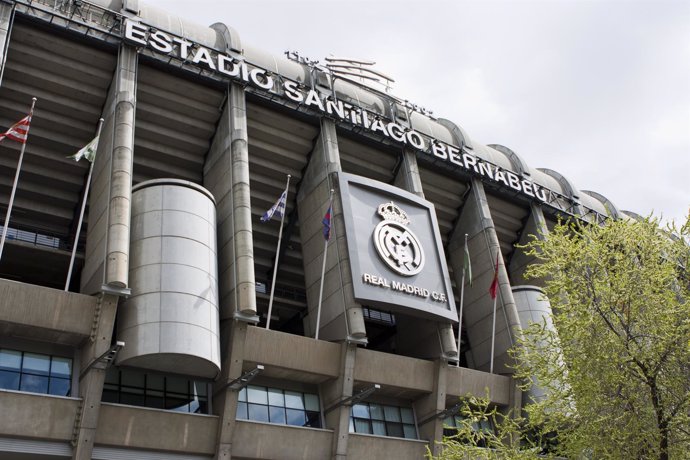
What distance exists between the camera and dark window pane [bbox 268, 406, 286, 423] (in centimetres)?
3603

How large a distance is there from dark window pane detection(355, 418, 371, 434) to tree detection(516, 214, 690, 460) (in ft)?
47.6

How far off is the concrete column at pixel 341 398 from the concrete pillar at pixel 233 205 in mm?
6086

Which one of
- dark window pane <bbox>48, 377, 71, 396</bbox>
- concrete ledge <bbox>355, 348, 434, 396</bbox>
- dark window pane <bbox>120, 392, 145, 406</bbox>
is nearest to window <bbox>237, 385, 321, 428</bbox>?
concrete ledge <bbox>355, 348, 434, 396</bbox>

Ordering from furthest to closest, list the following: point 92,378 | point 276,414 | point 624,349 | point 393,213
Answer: point 393,213
point 276,414
point 92,378
point 624,349

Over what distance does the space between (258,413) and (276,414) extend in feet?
3.47

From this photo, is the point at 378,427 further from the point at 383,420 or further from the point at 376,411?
the point at 376,411

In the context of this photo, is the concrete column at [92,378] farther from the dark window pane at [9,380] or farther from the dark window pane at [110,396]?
the dark window pane at [9,380]

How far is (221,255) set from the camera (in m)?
38.1

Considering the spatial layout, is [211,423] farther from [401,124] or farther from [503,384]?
[401,124]

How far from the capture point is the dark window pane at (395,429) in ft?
129

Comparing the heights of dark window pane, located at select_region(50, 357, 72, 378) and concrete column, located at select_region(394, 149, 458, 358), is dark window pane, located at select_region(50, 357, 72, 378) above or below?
below

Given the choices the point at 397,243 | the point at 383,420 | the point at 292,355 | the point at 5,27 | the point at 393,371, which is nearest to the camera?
the point at 5,27

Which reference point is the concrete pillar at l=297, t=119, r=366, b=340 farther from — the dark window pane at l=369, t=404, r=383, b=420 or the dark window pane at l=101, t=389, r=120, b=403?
the dark window pane at l=101, t=389, r=120, b=403

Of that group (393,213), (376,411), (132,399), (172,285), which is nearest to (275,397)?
(376,411)
